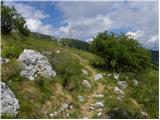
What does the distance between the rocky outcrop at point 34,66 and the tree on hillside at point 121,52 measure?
1601cm

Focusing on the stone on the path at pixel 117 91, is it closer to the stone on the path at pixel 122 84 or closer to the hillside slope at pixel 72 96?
the hillside slope at pixel 72 96

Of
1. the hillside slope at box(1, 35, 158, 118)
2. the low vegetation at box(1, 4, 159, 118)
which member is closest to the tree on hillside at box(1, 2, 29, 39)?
the low vegetation at box(1, 4, 159, 118)

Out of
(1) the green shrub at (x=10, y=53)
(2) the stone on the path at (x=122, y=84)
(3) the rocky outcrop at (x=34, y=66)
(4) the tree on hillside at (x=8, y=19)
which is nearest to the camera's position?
(3) the rocky outcrop at (x=34, y=66)

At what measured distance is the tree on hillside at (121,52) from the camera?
38469 millimetres

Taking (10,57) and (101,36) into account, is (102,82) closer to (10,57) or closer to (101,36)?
(10,57)

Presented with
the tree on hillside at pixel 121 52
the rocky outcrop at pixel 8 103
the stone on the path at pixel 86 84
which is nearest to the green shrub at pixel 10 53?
the stone on the path at pixel 86 84

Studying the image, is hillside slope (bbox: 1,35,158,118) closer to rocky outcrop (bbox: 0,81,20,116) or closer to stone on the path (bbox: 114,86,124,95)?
stone on the path (bbox: 114,86,124,95)

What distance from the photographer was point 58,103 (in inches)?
765

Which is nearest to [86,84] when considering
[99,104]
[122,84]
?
[122,84]

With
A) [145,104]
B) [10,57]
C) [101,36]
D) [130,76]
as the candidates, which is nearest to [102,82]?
[130,76]

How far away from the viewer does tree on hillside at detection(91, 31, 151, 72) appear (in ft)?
126

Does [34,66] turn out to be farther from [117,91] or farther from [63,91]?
[117,91]

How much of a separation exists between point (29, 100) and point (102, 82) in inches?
459

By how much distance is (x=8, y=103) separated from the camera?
15.0 meters
